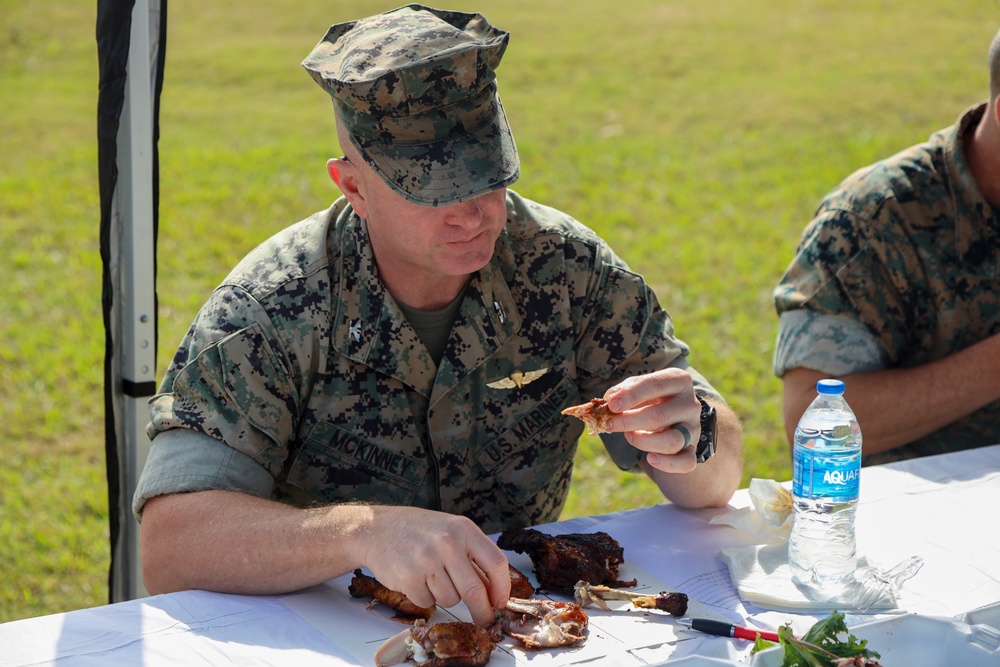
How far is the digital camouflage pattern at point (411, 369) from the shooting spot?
7.35 ft

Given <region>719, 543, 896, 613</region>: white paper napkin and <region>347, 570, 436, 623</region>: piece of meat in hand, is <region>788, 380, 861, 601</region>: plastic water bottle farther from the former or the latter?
<region>347, 570, 436, 623</region>: piece of meat in hand

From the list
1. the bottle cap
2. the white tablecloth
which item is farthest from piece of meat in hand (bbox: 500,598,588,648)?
the bottle cap

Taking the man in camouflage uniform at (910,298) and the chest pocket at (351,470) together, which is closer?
the chest pocket at (351,470)

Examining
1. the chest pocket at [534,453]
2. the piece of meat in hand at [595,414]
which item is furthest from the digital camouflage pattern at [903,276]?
the piece of meat in hand at [595,414]

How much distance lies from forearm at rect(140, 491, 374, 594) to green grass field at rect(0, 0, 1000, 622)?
216 centimetres

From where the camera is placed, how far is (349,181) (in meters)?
2.36

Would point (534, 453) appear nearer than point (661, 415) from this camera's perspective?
No

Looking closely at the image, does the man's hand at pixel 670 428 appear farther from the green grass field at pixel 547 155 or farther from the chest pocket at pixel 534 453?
the green grass field at pixel 547 155

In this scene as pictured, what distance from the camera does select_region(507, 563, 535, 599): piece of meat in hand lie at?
1987mm

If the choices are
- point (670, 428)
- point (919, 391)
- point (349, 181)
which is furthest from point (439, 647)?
point (919, 391)

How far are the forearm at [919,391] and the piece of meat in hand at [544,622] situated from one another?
1243 millimetres

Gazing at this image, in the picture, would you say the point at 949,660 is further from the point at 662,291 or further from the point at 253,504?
the point at 662,291

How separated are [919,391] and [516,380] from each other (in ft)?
3.68

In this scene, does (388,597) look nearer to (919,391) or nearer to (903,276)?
(919,391)
